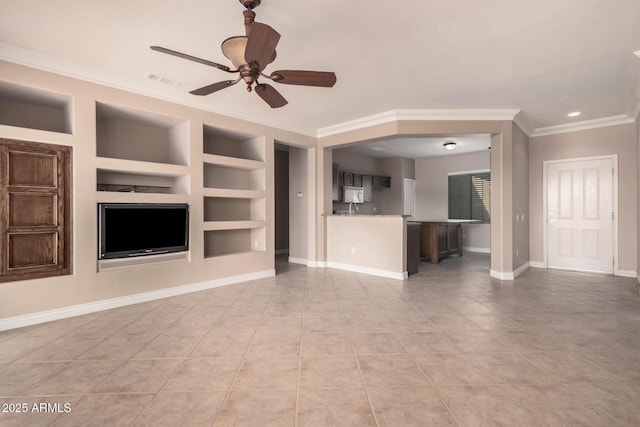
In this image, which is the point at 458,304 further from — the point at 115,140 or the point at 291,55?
the point at 115,140

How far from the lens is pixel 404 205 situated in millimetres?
9133

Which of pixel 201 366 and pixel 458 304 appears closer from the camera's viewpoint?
pixel 201 366

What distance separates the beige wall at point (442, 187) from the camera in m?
8.23

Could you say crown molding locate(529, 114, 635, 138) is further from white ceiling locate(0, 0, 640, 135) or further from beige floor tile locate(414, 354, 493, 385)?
beige floor tile locate(414, 354, 493, 385)

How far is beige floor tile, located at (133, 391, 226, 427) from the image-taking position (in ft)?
5.36

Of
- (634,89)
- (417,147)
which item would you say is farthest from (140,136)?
(634,89)

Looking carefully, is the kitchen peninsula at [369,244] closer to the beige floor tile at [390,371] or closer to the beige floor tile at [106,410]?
the beige floor tile at [390,371]

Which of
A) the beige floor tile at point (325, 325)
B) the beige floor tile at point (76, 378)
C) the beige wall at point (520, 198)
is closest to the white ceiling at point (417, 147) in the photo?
the beige wall at point (520, 198)

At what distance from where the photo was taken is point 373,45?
2889mm

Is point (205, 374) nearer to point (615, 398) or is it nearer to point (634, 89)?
point (615, 398)

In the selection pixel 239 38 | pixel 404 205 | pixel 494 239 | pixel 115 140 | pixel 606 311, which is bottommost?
pixel 606 311

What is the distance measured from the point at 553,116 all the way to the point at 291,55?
15.3 ft

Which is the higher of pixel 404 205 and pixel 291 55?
pixel 291 55

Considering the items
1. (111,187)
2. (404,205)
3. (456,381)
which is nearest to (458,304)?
(456,381)
